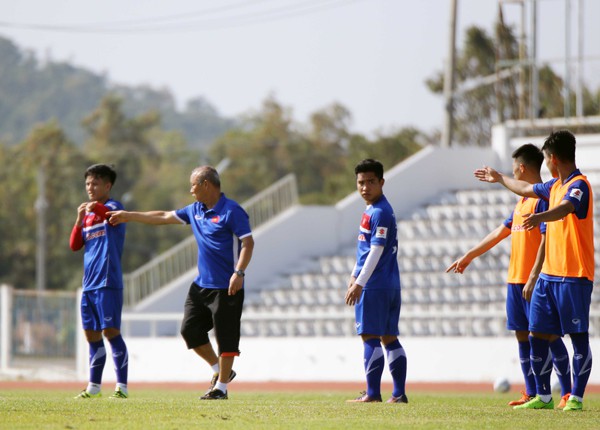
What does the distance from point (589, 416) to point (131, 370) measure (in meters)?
13.6

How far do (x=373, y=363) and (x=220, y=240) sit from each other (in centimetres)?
174

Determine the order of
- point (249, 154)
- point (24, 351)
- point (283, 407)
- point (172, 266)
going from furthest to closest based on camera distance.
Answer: point (249, 154), point (172, 266), point (24, 351), point (283, 407)

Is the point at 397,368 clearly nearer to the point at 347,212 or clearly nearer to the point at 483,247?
the point at 483,247

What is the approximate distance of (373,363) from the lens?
35.6 ft

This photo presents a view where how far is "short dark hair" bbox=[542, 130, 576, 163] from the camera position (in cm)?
980

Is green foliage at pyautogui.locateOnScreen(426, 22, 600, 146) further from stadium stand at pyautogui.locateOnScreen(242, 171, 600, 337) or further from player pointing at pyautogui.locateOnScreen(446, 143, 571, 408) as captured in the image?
player pointing at pyautogui.locateOnScreen(446, 143, 571, 408)

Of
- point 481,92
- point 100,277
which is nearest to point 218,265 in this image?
point 100,277

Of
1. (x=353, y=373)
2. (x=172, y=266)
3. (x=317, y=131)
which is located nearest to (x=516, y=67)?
(x=172, y=266)

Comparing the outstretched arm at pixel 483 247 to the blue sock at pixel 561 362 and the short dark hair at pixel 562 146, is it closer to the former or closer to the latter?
the blue sock at pixel 561 362

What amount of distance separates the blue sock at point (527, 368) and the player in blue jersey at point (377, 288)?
1.05m

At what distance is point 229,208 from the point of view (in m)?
11.2

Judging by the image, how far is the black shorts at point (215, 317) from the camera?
11094 mm

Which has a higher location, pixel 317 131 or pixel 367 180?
pixel 317 131

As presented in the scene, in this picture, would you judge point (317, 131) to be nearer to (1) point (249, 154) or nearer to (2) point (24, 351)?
(1) point (249, 154)
